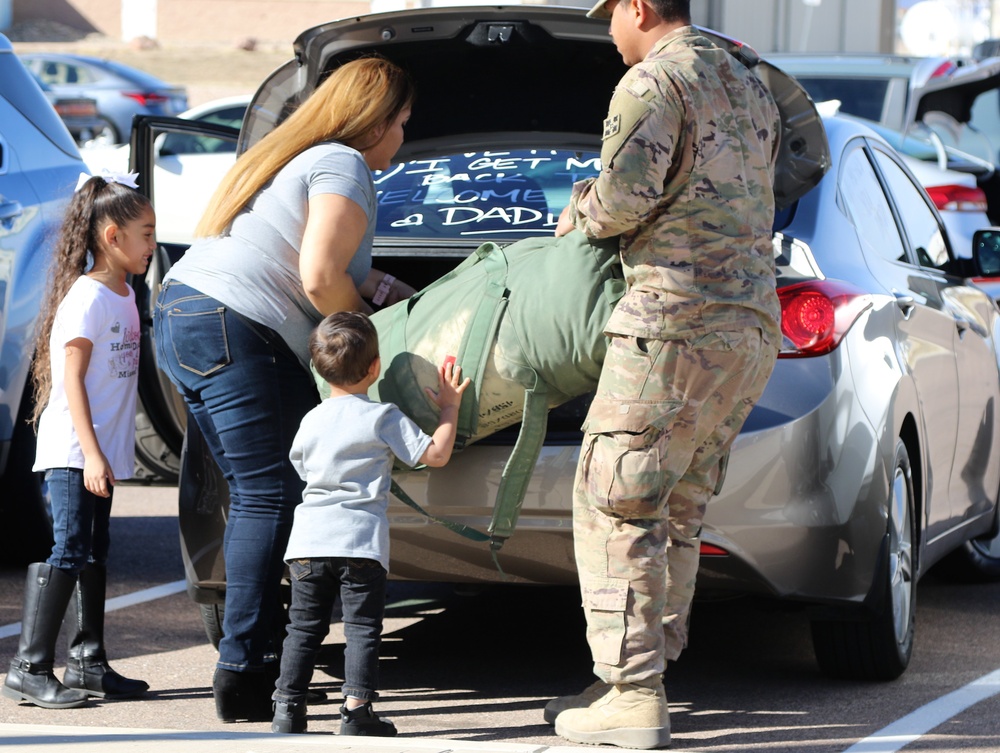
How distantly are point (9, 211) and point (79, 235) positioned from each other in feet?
4.16

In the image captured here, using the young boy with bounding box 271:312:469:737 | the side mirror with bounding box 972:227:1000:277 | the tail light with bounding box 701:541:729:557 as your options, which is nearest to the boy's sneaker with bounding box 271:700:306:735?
the young boy with bounding box 271:312:469:737

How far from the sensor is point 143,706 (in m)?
4.39

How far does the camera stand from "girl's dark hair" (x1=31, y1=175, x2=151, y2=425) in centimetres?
447

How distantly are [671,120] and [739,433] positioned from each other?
2.89 feet

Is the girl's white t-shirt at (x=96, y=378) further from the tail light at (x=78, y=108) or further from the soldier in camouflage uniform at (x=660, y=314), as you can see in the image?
the tail light at (x=78, y=108)

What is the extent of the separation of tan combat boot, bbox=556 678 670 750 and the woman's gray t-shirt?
1.13 metres

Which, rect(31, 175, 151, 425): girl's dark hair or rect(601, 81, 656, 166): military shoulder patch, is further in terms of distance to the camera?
rect(31, 175, 151, 425): girl's dark hair

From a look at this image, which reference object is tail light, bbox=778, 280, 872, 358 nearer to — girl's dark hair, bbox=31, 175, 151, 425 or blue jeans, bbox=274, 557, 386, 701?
blue jeans, bbox=274, 557, 386, 701

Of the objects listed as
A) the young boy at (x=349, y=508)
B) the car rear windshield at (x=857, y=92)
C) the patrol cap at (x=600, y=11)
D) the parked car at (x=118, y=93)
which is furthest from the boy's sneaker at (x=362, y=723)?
the parked car at (x=118, y=93)

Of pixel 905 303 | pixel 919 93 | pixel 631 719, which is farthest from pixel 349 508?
pixel 919 93

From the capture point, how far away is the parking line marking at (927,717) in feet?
13.0

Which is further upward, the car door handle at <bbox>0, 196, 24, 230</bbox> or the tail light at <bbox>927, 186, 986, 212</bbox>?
the car door handle at <bbox>0, 196, 24, 230</bbox>

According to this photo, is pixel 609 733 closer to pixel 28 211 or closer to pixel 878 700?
pixel 878 700

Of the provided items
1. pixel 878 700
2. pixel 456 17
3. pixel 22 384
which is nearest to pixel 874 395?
pixel 878 700
